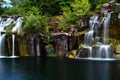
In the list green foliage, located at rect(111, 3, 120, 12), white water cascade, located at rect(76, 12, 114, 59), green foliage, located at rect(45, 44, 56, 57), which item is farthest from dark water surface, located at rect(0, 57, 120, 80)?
green foliage, located at rect(111, 3, 120, 12)

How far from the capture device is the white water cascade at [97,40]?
42.0 metres

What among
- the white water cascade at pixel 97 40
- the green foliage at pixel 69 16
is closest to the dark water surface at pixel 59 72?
the white water cascade at pixel 97 40

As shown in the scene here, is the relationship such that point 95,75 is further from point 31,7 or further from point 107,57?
point 31,7

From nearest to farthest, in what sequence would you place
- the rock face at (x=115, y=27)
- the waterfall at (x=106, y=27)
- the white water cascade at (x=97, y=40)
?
the white water cascade at (x=97, y=40), the rock face at (x=115, y=27), the waterfall at (x=106, y=27)

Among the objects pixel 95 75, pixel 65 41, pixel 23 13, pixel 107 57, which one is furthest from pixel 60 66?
pixel 23 13

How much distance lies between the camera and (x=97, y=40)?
4409 cm

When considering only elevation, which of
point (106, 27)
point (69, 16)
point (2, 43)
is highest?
point (69, 16)

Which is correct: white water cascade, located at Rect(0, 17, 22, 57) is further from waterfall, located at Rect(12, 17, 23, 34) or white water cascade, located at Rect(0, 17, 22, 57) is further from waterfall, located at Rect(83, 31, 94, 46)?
waterfall, located at Rect(83, 31, 94, 46)

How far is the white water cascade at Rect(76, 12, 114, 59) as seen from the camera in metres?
42.0

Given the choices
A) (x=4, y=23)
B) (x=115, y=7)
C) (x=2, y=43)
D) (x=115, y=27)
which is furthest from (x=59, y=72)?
(x=4, y=23)

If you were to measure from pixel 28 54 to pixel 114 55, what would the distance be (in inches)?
466

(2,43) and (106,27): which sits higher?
(106,27)

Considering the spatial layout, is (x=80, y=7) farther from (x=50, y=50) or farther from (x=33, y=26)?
(x=50, y=50)

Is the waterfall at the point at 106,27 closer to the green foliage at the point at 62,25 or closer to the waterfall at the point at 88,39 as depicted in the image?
the waterfall at the point at 88,39
